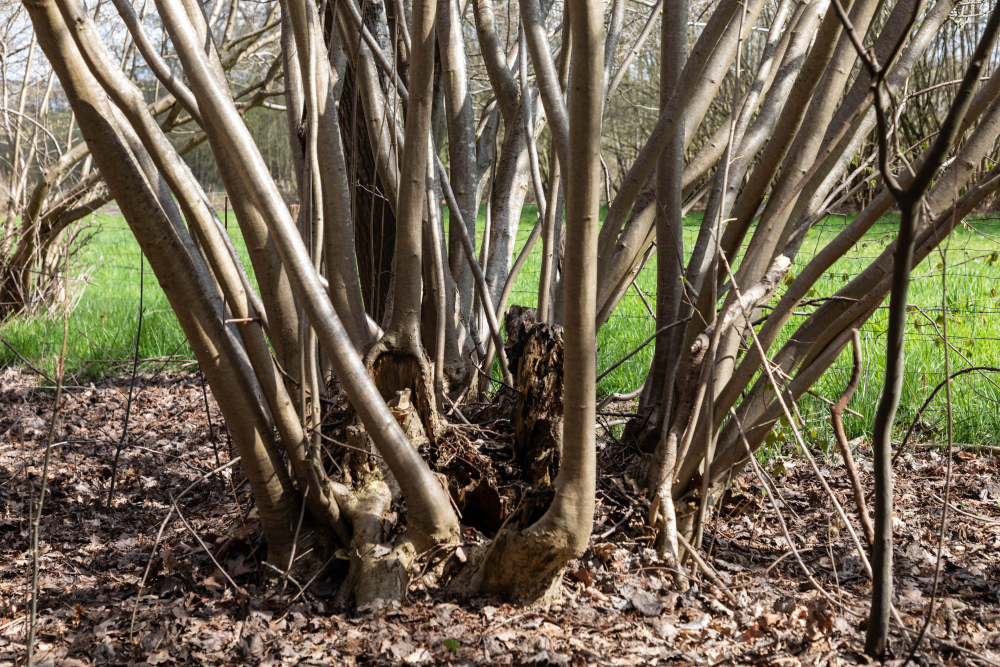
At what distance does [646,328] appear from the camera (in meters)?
5.30

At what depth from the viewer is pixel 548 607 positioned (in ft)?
6.75

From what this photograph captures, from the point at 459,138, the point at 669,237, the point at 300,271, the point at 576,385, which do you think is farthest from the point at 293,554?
the point at 459,138

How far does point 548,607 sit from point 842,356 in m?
2.99

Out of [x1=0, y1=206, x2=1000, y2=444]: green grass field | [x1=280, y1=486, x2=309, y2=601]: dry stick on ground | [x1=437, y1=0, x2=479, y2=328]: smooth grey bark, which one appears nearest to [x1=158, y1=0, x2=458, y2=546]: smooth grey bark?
[x1=280, y1=486, x2=309, y2=601]: dry stick on ground

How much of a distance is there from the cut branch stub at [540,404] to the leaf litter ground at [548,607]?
0.13 m

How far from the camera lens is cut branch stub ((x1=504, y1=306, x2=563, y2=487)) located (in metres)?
2.33

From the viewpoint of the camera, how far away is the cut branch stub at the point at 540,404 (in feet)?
7.65

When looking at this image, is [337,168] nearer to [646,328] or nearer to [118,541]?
[118,541]

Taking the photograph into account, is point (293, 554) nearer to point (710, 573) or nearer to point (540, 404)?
point (540, 404)

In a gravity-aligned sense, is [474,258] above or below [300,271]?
above

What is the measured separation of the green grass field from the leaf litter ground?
0.49 meters

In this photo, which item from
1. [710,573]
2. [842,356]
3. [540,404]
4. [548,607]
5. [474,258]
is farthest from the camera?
[842,356]

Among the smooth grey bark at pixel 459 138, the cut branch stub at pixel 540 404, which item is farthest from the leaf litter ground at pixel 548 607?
the smooth grey bark at pixel 459 138

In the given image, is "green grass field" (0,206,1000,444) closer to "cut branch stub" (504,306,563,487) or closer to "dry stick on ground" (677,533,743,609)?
"dry stick on ground" (677,533,743,609)
